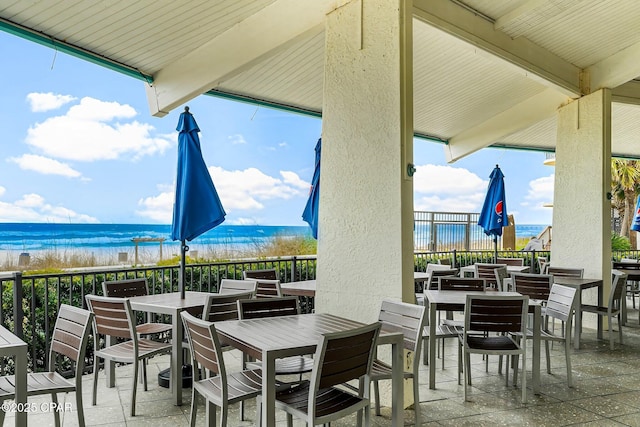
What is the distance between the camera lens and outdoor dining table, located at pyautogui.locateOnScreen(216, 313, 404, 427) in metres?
2.36

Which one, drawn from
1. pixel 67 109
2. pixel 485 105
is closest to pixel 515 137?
pixel 485 105

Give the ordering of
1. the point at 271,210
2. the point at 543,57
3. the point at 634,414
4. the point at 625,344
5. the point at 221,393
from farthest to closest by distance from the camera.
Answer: the point at 271,210 < the point at 543,57 < the point at 625,344 < the point at 634,414 < the point at 221,393

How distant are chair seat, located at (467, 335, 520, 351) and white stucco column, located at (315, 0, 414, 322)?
25.8 inches

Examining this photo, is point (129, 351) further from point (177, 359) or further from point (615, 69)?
point (615, 69)

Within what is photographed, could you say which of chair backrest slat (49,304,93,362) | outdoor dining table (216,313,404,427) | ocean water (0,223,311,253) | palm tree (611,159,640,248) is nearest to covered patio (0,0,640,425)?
outdoor dining table (216,313,404,427)

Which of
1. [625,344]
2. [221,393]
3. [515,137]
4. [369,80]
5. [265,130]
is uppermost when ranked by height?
[265,130]

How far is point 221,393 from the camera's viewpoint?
2559 mm

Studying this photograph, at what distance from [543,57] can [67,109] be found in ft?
152

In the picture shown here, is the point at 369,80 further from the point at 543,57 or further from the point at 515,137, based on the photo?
the point at 515,137

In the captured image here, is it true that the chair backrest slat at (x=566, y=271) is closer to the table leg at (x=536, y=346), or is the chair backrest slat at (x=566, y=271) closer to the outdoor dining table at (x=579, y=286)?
the outdoor dining table at (x=579, y=286)

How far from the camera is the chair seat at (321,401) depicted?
Answer: 2.41m

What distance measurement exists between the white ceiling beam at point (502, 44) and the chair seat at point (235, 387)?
3.48 m

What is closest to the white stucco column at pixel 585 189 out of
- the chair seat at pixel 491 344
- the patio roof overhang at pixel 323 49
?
the patio roof overhang at pixel 323 49

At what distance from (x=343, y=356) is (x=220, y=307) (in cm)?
158
